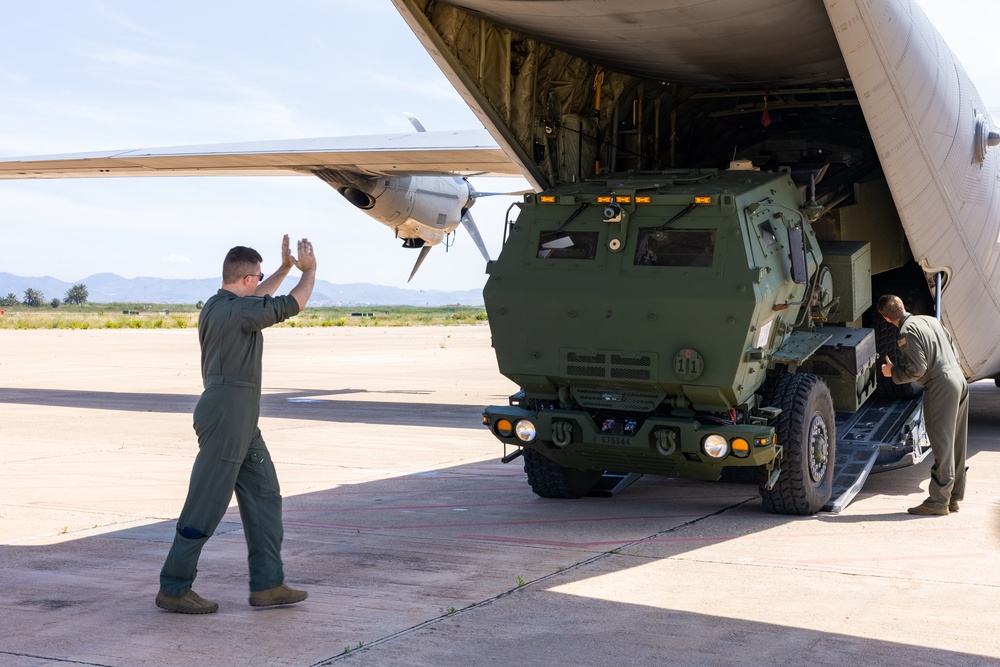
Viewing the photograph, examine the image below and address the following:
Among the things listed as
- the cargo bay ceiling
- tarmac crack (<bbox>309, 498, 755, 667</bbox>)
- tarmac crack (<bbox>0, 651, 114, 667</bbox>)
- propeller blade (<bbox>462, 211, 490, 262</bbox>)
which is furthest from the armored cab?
propeller blade (<bbox>462, 211, 490, 262</bbox>)

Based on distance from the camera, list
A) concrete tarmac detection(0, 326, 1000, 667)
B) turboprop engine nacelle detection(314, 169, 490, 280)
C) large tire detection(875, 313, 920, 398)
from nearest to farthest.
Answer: concrete tarmac detection(0, 326, 1000, 667) < large tire detection(875, 313, 920, 398) < turboprop engine nacelle detection(314, 169, 490, 280)

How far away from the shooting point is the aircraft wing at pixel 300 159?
17.0m

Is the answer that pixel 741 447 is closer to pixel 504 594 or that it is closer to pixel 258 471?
pixel 504 594

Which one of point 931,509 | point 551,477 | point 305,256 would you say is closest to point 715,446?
point 551,477

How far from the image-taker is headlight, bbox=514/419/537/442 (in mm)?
8359

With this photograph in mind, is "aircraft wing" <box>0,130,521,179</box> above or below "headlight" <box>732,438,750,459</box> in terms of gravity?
above

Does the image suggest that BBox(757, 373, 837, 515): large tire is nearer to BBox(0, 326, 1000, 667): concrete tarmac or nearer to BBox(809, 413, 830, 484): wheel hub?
BBox(809, 413, 830, 484): wheel hub

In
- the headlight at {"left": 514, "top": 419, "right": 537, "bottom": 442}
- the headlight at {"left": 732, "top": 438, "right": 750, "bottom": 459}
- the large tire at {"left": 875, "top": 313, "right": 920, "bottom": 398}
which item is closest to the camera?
the headlight at {"left": 732, "top": 438, "right": 750, "bottom": 459}

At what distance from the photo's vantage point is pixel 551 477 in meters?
9.14

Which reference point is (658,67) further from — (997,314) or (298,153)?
(298,153)

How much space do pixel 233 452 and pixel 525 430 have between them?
10.4 feet

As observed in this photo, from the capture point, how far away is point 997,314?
1166cm

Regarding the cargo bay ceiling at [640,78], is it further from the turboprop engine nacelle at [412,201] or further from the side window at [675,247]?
the turboprop engine nacelle at [412,201]

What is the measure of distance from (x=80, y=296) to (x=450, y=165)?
172 m
